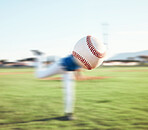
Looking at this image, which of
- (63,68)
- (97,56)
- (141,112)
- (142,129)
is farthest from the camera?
(141,112)

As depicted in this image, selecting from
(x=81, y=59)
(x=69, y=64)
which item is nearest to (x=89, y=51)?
(x=81, y=59)

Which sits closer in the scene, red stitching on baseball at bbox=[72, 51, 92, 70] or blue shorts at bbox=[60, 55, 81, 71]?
red stitching on baseball at bbox=[72, 51, 92, 70]

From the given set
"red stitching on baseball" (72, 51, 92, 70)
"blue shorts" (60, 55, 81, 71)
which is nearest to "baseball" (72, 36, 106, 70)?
"red stitching on baseball" (72, 51, 92, 70)

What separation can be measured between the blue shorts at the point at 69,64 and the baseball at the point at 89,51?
25 cm

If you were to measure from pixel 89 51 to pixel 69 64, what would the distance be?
64 cm

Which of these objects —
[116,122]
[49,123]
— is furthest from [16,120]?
[116,122]

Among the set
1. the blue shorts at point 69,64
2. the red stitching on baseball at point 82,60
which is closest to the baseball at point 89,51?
the red stitching on baseball at point 82,60

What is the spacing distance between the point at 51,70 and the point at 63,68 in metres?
0.41

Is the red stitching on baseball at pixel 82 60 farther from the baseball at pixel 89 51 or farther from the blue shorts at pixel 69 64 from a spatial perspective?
the blue shorts at pixel 69 64

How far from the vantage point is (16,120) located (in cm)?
428

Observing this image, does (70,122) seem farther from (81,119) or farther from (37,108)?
(37,108)

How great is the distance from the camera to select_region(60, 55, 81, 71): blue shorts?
3719 mm

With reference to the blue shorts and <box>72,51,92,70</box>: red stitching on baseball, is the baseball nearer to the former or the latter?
<box>72,51,92,70</box>: red stitching on baseball

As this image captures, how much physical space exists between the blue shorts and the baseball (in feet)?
0.81
